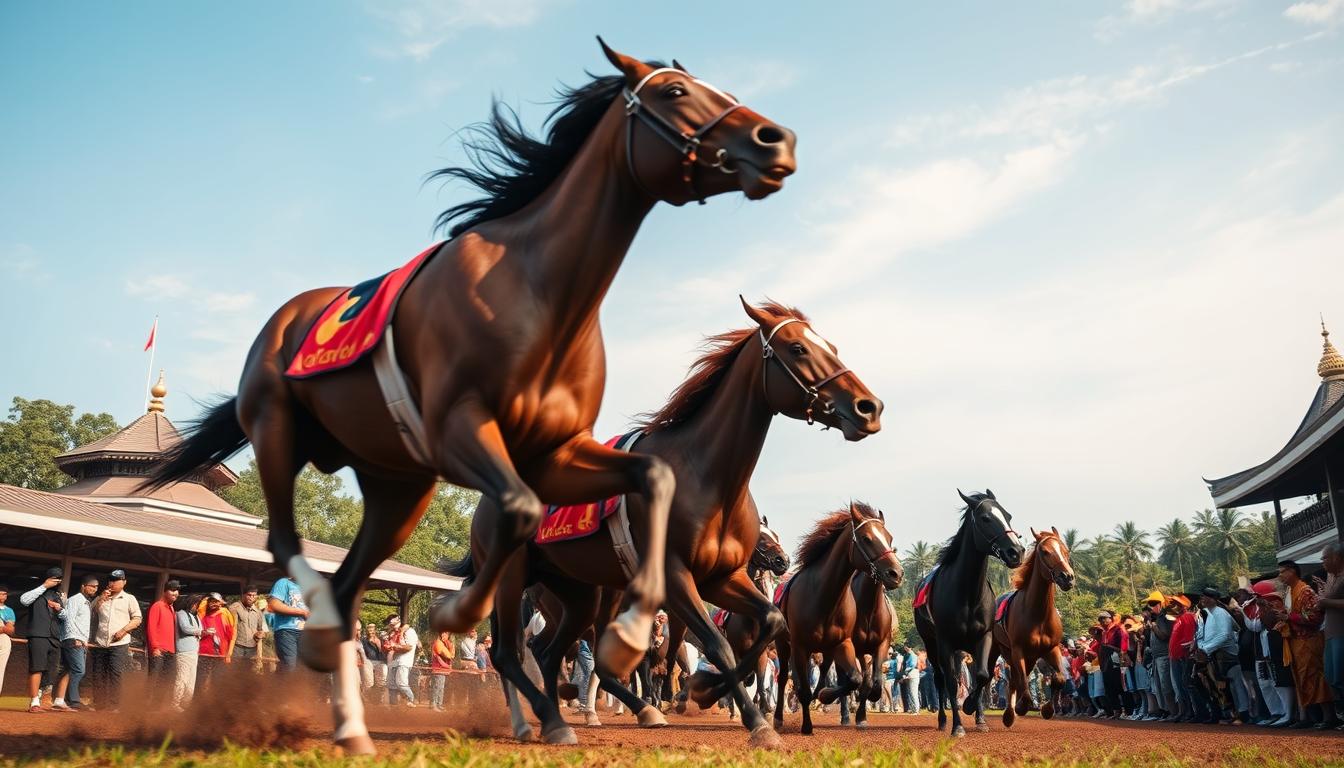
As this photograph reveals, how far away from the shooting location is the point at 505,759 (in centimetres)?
457

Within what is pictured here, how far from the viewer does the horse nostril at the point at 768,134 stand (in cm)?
434

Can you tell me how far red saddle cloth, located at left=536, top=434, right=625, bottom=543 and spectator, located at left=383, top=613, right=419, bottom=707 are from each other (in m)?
11.0

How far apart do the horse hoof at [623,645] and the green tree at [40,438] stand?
63888 mm

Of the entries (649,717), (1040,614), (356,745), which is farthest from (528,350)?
(1040,614)

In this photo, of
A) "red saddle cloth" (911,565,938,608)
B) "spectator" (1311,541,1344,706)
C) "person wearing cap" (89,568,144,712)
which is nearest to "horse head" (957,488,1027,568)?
"red saddle cloth" (911,565,938,608)

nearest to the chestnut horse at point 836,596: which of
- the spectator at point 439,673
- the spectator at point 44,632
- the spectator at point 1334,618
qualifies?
the spectator at point 1334,618

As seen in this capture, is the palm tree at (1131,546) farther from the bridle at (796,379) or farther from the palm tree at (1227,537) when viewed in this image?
the bridle at (796,379)

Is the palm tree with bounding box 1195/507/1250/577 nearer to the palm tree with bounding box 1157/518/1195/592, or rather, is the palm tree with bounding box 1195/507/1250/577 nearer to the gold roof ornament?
the palm tree with bounding box 1157/518/1195/592

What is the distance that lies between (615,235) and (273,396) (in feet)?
7.01

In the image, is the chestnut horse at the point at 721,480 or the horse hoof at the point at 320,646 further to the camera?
the chestnut horse at the point at 721,480

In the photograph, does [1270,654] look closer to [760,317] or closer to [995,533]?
[995,533]

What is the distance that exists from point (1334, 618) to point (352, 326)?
33.8 feet

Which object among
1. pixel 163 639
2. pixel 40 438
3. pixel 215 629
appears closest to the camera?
pixel 163 639

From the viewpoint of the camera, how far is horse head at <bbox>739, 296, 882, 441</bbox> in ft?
25.2
